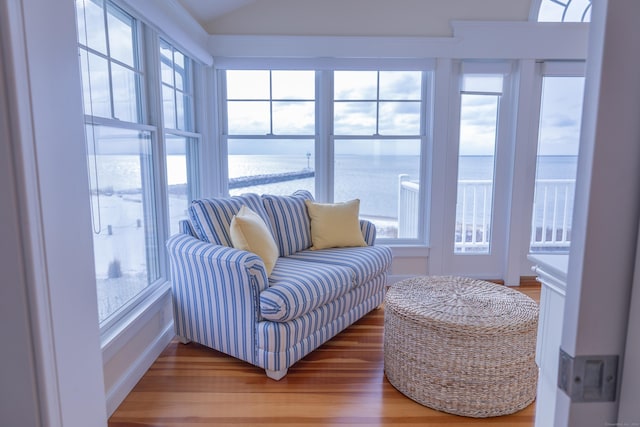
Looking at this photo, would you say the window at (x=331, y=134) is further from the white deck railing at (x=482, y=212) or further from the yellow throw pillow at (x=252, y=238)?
the yellow throw pillow at (x=252, y=238)

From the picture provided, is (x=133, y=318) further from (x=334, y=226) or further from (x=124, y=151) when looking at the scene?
(x=334, y=226)

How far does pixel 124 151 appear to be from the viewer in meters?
2.13

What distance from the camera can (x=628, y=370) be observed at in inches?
19.4

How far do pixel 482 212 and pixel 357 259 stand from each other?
1.78 metres

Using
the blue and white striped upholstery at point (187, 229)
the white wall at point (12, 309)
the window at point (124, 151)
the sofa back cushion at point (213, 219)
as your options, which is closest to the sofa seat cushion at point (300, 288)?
the sofa back cushion at point (213, 219)

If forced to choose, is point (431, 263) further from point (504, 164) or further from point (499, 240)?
point (504, 164)

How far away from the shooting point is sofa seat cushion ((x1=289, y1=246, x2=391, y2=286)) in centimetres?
251

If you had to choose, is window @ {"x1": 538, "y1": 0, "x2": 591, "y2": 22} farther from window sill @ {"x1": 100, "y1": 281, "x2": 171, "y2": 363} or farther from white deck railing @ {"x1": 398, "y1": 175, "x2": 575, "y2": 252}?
window sill @ {"x1": 100, "y1": 281, "x2": 171, "y2": 363}

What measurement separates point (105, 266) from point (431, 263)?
273cm

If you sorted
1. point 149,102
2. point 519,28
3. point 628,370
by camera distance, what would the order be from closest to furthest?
point 628,370, point 149,102, point 519,28

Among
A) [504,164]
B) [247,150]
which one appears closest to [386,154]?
[504,164]

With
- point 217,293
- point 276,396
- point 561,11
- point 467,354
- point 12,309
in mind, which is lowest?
point 276,396

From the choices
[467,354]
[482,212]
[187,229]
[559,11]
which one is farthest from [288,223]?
[559,11]

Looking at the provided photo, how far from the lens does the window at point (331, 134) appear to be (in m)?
3.46
